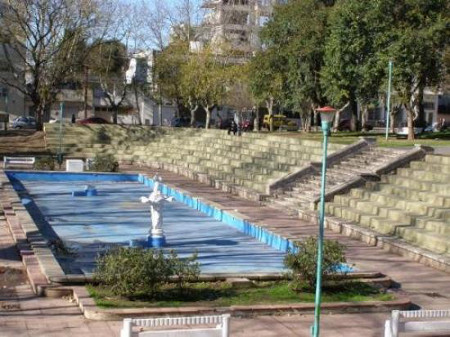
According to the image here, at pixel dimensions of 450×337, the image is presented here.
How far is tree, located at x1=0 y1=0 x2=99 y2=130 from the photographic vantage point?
40.2 metres

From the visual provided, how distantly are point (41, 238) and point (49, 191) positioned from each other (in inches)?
483

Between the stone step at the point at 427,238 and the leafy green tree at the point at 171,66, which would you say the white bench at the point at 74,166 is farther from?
the leafy green tree at the point at 171,66

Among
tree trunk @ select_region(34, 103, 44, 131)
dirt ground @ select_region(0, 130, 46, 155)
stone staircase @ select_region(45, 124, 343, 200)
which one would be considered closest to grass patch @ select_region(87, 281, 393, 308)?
stone staircase @ select_region(45, 124, 343, 200)

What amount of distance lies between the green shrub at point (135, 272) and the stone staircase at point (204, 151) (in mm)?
13286

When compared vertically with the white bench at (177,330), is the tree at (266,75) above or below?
above

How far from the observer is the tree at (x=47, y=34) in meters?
40.2

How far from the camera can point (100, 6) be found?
4262 centimetres

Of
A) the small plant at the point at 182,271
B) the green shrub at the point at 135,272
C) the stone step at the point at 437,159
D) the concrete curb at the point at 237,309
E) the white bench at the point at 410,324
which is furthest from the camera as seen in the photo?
the stone step at the point at 437,159

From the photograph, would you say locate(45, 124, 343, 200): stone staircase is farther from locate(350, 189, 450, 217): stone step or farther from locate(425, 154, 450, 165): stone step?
locate(425, 154, 450, 165): stone step

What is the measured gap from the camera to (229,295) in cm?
1047

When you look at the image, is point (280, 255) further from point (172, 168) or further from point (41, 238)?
point (172, 168)

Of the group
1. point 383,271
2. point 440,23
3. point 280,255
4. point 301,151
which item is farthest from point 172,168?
point 383,271

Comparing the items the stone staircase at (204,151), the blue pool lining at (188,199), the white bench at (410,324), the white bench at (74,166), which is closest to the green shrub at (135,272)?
the white bench at (410,324)

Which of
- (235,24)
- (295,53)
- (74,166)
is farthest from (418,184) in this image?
(235,24)
